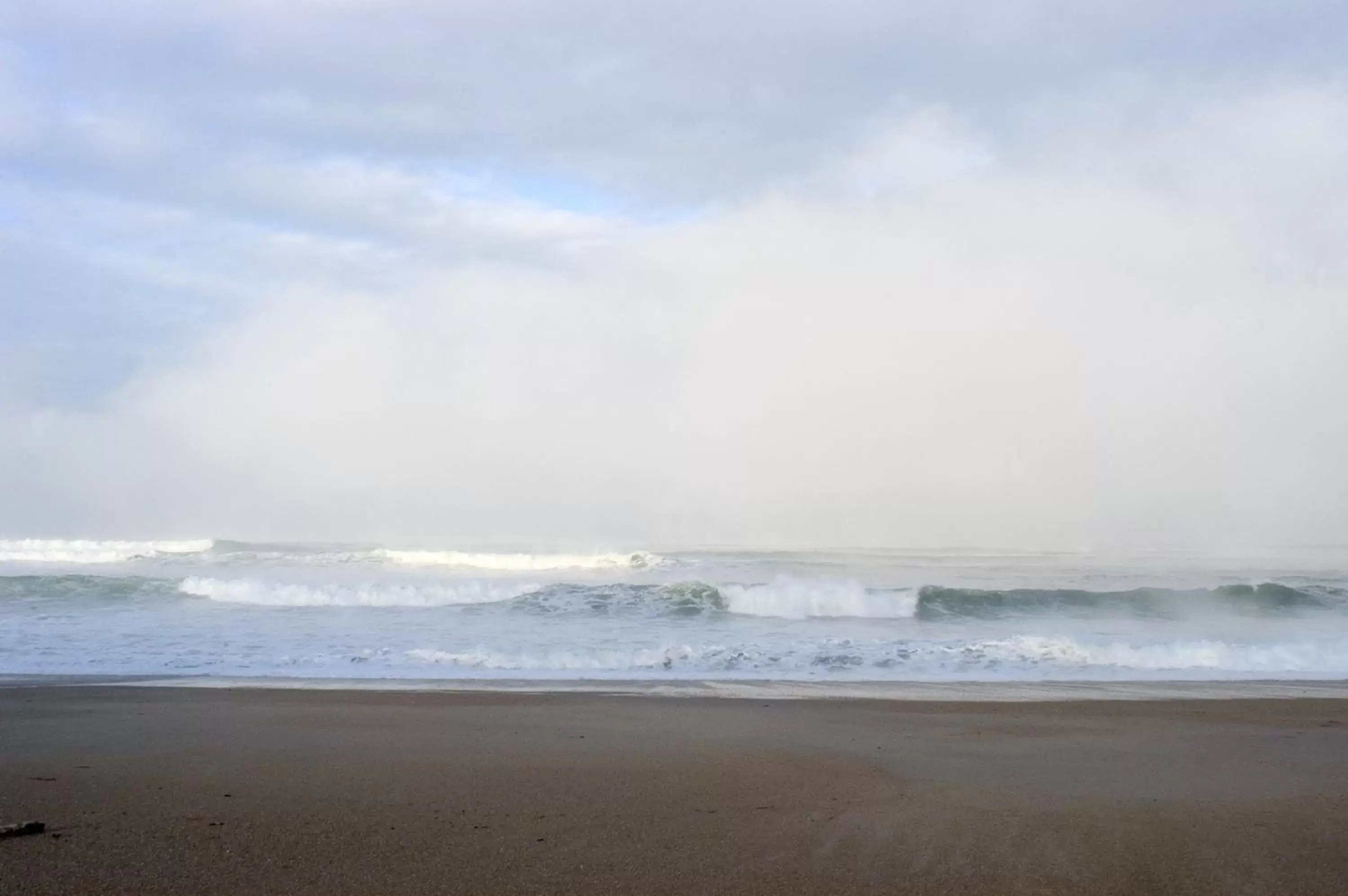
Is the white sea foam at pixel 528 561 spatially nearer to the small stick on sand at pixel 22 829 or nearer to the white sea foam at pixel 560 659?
the white sea foam at pixel 560 659

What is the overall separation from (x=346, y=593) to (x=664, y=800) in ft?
70.6

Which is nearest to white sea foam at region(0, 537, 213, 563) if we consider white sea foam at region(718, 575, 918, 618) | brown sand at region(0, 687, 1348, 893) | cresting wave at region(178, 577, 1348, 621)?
cresting wave at region(178, 577, 1348, 621)

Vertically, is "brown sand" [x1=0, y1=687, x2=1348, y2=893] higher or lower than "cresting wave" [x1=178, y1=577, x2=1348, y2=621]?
higher

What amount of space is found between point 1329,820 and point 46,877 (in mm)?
6378

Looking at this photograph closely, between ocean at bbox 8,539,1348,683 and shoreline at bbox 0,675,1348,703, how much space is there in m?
0.35

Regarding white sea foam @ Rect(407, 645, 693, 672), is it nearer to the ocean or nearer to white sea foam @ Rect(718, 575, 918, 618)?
the ocean

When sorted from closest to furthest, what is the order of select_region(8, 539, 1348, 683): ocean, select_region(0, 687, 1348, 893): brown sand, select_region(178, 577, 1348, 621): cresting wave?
select_region(0, 687, 1348, 893): brown sand → select_region(8, 539, 1348, 683): ocean → select_region(178, 577, 1348, 621): cresting wave

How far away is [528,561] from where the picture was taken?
124 feet

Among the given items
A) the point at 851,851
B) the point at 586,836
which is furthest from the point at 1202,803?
the point at 586,836

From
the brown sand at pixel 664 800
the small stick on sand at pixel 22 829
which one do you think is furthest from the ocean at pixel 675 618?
the small stick on sand at pixel 22 829

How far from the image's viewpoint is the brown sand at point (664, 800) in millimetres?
4258

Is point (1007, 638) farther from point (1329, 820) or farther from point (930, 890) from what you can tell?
point (930, 890)

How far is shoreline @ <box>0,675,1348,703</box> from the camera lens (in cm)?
1125

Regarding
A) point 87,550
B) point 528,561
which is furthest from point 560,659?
point 87,550
